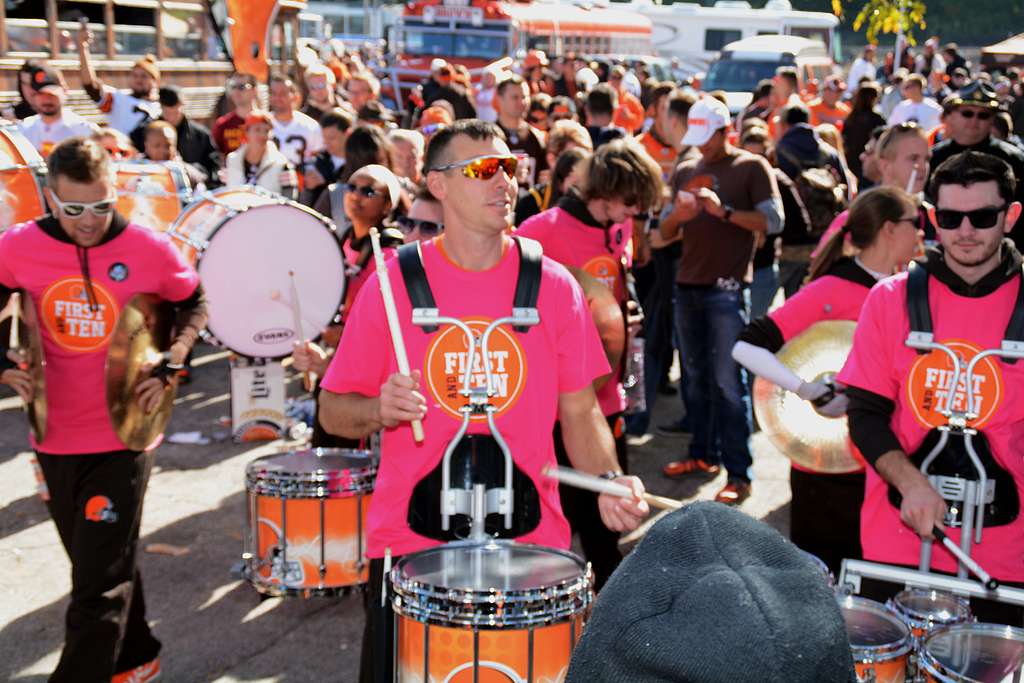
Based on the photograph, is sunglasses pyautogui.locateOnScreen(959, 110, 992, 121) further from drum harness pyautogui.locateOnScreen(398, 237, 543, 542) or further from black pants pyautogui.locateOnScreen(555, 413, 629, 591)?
drum harness pyautogui.locateOnScreen(398, 237, 543, 542)

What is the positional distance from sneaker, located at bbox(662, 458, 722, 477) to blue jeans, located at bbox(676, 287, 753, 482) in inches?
12.1

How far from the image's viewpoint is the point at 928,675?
125 inches

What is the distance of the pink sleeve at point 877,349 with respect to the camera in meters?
→ 3.99

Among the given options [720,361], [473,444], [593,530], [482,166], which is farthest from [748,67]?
[473,444]

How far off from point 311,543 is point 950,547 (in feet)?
9.06

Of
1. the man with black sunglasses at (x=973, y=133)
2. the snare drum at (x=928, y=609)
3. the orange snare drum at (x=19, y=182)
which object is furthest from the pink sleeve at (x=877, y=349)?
the orange snare drum at (x=19, y=182)

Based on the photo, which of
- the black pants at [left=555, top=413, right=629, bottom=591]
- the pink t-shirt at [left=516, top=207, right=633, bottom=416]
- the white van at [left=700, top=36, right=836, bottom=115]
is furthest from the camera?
the white van at [left=700, top=36, right=836, bottom=115]

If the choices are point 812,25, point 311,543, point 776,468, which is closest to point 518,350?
point 311,543

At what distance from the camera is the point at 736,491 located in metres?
7.58

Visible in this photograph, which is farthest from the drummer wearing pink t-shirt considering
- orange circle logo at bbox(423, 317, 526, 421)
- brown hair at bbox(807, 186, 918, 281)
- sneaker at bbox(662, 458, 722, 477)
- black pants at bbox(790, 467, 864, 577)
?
sneaker at bbox(662, 458, 722, 477)

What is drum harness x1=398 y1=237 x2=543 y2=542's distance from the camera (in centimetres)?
357

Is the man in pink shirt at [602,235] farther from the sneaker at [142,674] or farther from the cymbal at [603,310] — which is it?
the sneaker at [142,674]

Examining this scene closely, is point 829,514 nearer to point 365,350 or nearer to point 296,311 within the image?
point 365,350

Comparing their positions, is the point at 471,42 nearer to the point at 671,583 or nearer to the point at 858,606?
the point at 858,606
